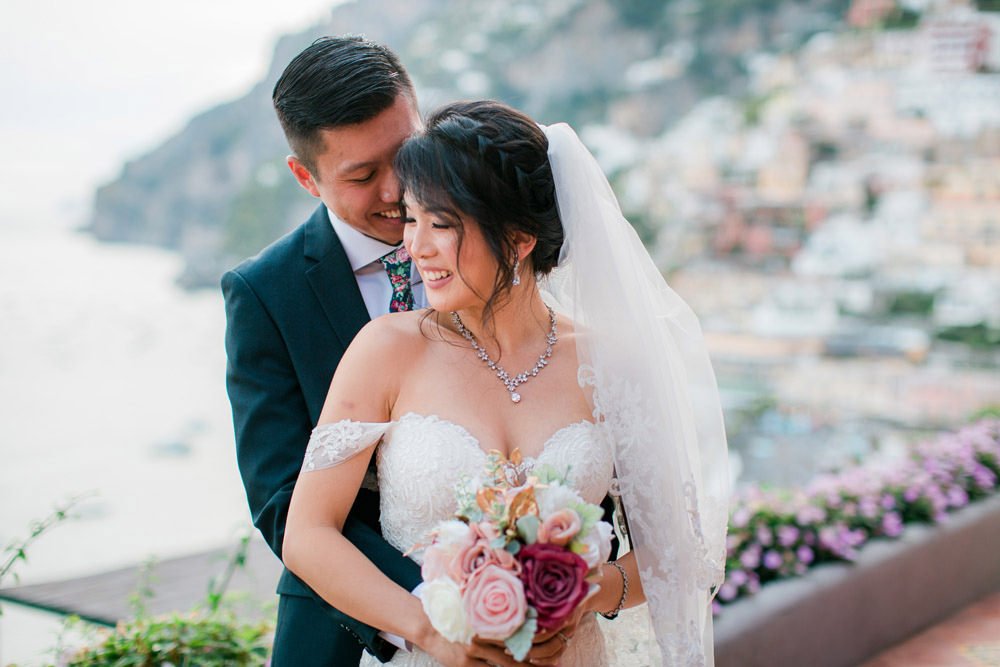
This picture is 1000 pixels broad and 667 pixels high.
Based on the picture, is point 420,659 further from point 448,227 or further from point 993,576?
point 993,576

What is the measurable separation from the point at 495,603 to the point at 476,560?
7cm

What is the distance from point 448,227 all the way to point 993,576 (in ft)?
12.1

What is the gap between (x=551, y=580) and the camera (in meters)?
1.20

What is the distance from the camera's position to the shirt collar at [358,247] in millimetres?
1776

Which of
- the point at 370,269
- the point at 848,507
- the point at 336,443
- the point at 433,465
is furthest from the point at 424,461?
the point at 848,507

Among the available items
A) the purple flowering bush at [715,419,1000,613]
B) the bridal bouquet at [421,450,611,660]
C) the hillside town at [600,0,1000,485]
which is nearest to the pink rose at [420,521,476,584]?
the bridal bouquet at [421,450,611,660]

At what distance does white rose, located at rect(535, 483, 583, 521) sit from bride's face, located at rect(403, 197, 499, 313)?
1.30ft

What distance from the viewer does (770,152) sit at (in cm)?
3706

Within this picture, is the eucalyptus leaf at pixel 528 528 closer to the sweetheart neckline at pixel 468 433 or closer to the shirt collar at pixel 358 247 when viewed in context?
the sweetheart neckline at pixel 468 433

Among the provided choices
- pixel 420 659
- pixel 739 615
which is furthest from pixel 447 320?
pixel 739 615

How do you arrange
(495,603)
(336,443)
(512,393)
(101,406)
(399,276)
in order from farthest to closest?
(101,406) → (399,276) → (512,393) → (336,443) → (495,603)

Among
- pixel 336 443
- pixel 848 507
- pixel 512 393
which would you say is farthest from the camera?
pixel 848 507

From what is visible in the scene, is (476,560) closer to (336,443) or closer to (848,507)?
(336,443)

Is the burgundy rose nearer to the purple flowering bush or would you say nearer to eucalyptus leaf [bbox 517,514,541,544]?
eucalyptus leaf [bbox 517,514,541,544]
